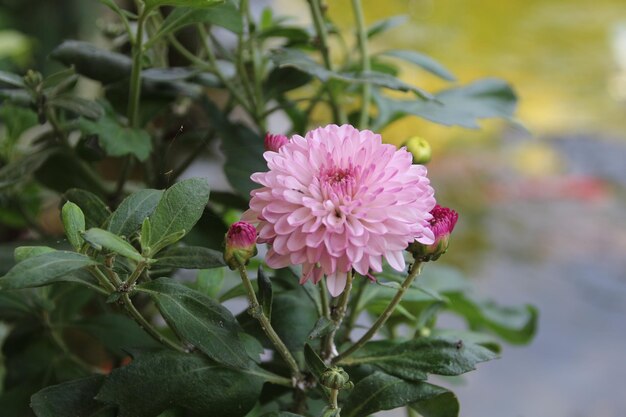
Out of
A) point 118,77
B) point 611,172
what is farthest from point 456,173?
point 118,77

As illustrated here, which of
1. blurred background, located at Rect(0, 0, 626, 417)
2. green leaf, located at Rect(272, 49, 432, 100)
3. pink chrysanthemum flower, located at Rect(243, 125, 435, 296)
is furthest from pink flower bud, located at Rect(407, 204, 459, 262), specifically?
blurred background, located at Rect(0, 0, 626, 417)

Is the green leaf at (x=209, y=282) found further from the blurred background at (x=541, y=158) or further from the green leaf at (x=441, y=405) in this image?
the blurred background at (x=541, y=158)

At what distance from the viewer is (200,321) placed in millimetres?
303

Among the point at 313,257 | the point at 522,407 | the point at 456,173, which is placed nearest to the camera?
the point at 313,257

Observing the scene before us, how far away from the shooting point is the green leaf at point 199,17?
1.26 feet

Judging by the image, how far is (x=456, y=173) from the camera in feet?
4.26

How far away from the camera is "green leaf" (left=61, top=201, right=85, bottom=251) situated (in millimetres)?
288

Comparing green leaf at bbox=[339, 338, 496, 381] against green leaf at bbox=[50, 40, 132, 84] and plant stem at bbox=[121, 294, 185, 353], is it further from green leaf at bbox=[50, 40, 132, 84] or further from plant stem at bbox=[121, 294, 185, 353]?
green leaf at bbox=[50, 40, 132, 84]

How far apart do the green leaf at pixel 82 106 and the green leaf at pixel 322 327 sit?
0.64ft

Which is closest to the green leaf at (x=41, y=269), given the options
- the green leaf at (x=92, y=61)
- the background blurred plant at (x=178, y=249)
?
the background blurred plant at (x=178, y=249)

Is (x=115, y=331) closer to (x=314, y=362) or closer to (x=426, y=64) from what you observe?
(x=314, y=362)

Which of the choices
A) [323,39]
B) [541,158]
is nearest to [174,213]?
[323,39]

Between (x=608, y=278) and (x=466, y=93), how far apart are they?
80 cm

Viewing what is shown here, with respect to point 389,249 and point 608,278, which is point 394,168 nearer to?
point 389,249
